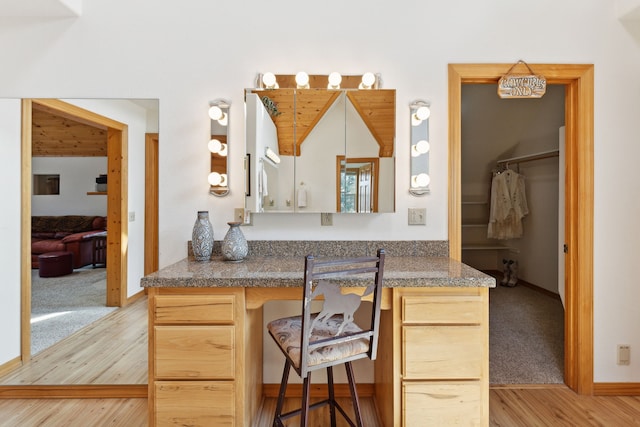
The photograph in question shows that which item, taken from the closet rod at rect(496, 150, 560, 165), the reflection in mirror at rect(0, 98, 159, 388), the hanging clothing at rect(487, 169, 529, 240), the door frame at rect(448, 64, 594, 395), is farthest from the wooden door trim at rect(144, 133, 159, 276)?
the hanging clothing at rect(487, 169, 529, 240)

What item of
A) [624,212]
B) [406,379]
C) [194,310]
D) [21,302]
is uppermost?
[624,212]

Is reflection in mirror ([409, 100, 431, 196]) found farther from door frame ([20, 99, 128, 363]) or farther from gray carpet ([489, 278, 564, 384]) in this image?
door frame ([20, 99, 128, 363])

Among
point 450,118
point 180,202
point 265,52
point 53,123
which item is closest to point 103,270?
point 180,202

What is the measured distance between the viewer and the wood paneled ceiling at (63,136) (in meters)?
2.07

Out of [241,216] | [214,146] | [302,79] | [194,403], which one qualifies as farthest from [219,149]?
[194,403]

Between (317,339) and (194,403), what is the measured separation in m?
0.64

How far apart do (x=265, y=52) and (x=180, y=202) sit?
106cm

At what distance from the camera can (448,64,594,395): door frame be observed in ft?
6.56

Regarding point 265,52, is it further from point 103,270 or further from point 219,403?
point 219,403

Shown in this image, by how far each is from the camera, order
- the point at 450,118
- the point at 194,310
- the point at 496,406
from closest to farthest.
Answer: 1. the point at 194,310
2. the point at 496,406
3. the point at 450,118

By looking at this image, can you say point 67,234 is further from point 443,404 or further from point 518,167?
point 518,167

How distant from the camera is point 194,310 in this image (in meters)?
1.43

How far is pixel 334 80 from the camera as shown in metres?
1.99

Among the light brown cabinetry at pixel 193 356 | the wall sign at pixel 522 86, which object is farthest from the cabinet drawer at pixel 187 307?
the wall sign at pixel 522 86
